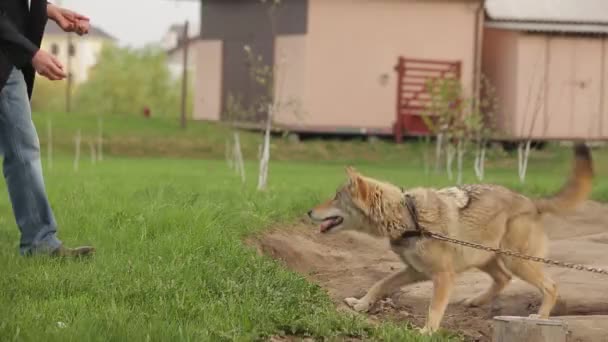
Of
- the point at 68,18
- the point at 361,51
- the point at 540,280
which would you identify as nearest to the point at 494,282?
the point at 540,280

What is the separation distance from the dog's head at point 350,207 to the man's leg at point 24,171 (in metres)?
1.81

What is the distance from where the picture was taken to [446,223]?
29.2 ft

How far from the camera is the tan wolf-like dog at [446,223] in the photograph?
871 centimetres

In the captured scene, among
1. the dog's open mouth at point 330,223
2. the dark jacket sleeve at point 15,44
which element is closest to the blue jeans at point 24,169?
the dark jacket sleeve at point 15,44

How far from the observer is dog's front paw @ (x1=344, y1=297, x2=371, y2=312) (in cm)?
913

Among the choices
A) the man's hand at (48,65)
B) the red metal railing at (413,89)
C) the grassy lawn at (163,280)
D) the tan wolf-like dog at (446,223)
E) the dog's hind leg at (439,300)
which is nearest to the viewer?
the grassy lawn at (163,280)

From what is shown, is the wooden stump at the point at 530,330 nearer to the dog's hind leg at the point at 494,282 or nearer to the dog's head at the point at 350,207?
the dog's head at the point at 350,207

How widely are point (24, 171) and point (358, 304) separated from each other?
2752mm

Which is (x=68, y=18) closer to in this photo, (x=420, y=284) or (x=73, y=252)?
(x=73, y=252)

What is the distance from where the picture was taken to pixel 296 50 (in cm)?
3494

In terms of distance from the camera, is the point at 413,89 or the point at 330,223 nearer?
the point at 330,223

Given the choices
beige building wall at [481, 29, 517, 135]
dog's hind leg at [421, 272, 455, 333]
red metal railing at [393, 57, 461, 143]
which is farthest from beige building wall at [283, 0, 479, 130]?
dog's hind leg at [421, 272, 455, 333]

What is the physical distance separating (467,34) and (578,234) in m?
21.9

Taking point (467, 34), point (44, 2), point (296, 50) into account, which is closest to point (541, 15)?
point (467, 34)
